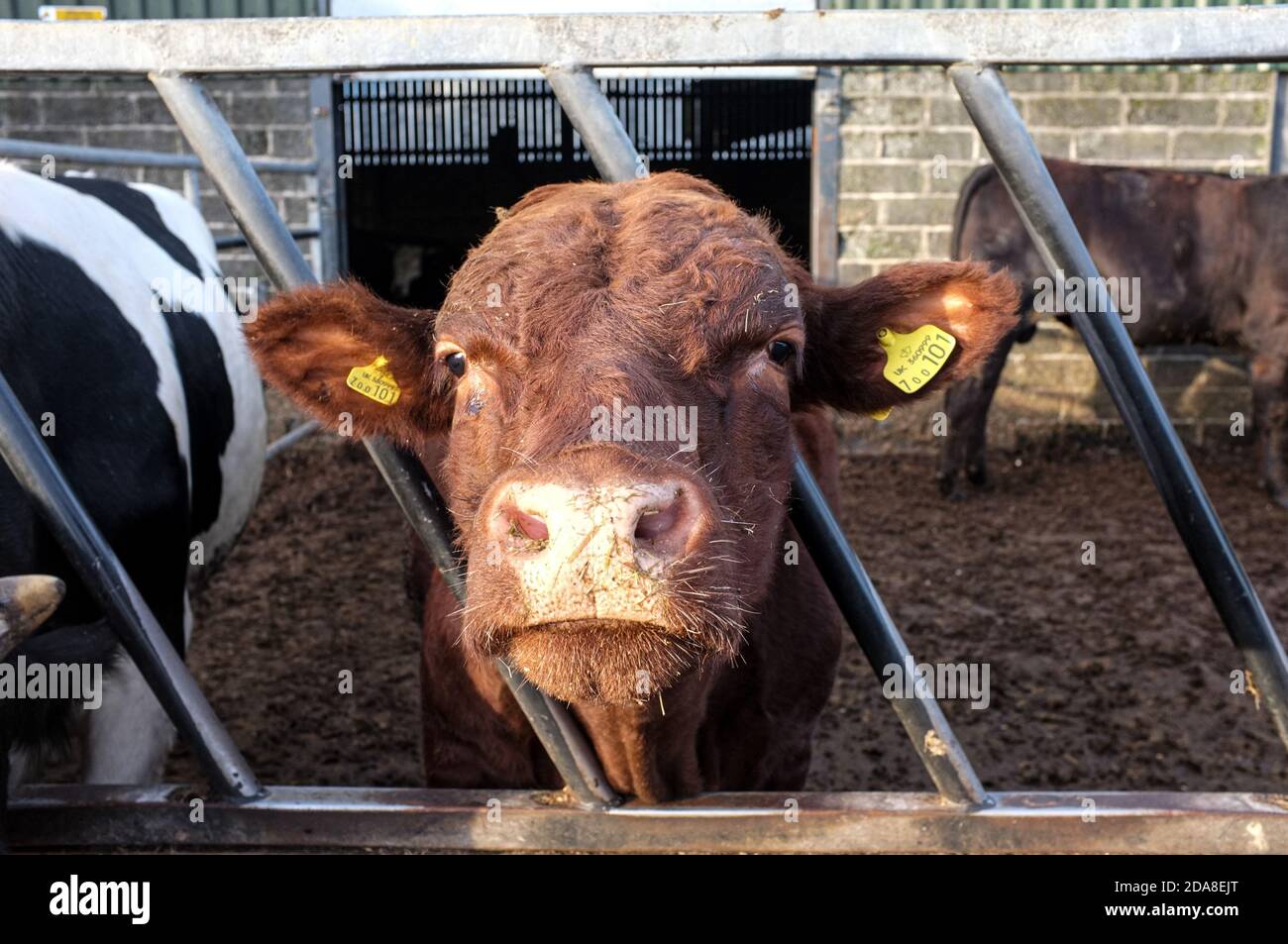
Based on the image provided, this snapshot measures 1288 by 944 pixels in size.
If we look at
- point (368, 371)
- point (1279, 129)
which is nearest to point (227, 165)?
point (368, 371)

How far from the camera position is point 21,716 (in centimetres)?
163

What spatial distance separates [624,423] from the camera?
1491 millimetres

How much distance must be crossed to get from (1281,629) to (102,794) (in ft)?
14.1

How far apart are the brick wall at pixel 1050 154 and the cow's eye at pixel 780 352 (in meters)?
5.70

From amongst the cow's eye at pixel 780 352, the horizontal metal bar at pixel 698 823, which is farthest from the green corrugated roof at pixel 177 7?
the horizontal metal bar at pixel 698 823

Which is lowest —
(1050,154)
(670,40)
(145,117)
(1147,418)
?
(1147,418)

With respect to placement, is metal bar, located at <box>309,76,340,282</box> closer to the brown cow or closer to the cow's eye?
the brown cow

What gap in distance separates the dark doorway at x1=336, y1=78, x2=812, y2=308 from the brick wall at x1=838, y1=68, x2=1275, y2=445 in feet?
6.46

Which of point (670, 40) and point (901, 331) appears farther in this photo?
point (901, 331)

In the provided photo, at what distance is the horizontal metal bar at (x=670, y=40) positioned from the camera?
67.5 inches

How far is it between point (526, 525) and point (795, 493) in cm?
62

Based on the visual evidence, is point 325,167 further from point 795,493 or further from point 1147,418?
point 1147,418

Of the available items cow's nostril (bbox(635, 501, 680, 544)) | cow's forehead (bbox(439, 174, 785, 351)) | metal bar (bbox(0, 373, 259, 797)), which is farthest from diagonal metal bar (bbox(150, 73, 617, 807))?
cow's nostril (bbox(635, 501, 680, 544))

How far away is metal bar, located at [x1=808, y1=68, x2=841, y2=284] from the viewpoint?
7.30 m
